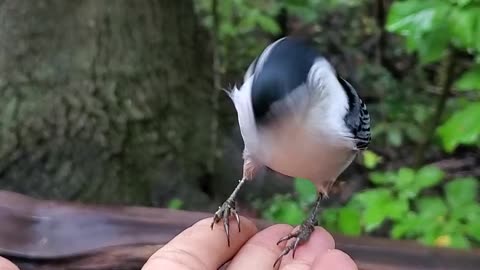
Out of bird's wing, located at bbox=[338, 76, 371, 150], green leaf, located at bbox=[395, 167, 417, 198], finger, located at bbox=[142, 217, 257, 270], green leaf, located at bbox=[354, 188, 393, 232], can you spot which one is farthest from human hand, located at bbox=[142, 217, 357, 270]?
green leaf, located at bbox=[395, 167, 417, 198]

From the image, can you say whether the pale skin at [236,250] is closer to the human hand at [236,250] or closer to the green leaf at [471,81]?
the human hand at [236,250]

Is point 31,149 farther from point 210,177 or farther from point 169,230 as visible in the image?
point 169,230

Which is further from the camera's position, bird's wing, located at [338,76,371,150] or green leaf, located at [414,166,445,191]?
green leaf, located at [414,166,445,191]

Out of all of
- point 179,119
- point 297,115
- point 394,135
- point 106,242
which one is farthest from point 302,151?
point 394,135

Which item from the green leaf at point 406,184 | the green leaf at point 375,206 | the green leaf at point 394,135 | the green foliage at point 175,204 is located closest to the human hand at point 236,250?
Result: the green leaf at point 375,206

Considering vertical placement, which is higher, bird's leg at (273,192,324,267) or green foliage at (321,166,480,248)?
bird's leg at (273,192,324,267)

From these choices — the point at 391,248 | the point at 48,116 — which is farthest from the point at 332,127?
the point at 48,116

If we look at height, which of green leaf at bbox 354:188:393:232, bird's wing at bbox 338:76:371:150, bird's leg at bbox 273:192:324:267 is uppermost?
bird's wing at bbox 338:76:371:150

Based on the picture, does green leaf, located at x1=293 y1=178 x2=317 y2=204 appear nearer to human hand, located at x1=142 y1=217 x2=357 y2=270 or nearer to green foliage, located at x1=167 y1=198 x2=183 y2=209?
green foliage, located at x1=167 y1=198 x2=183 y2=209
